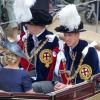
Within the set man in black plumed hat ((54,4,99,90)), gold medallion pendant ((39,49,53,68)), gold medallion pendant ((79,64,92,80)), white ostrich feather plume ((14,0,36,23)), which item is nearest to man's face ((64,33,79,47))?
man in black plumed hat ((54,4,99,90))

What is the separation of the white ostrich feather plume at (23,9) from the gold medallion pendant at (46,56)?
418mm

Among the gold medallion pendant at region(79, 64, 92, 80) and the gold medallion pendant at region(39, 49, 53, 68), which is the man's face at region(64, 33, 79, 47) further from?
the gold medallion pendant at region(39, 49, 53, 68)

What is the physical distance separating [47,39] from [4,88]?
1140 mm

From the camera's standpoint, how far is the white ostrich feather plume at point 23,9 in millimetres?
5930

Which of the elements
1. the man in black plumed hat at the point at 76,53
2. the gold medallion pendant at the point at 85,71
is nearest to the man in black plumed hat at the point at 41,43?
the man in black plumed hat at the point at 76,53

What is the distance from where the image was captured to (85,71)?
18.2 feet

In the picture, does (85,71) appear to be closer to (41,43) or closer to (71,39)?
(71,39)

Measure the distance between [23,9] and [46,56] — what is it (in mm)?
599

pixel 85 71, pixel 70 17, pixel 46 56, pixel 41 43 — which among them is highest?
pixel 70 17

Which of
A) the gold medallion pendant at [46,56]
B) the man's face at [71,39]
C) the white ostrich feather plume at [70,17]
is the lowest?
the gold medallion pendant at [46,56]

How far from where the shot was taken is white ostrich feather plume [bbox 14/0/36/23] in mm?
5930

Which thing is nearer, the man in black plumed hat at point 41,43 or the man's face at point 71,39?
the man's face at point 71,39

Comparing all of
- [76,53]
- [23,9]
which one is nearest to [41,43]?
[23,9]

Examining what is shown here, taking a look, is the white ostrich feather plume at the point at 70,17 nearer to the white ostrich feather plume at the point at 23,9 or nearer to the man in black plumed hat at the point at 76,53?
the man in black plumed hat at the point at 76,53
